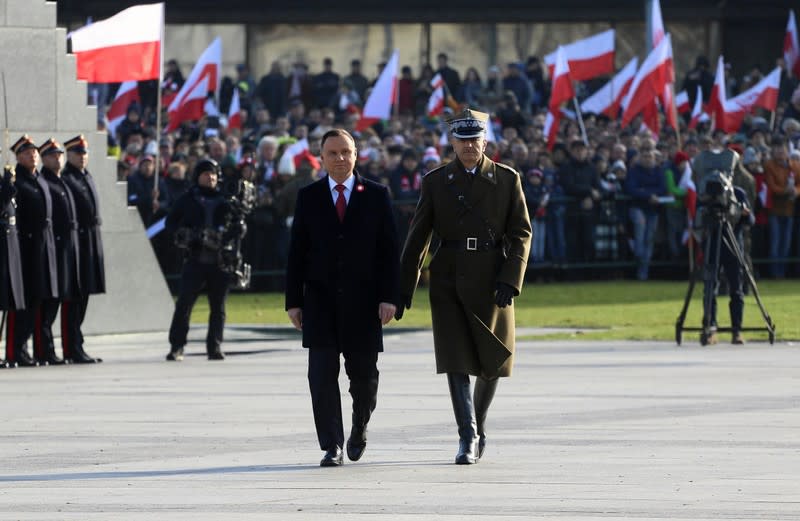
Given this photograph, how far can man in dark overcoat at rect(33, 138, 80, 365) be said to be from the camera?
19.2m

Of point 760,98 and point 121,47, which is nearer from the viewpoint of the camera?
point 121,47

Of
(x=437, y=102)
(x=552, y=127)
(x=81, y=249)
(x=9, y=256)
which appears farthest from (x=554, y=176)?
(x=9, y=256)

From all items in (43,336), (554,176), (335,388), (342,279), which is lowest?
(43,336)

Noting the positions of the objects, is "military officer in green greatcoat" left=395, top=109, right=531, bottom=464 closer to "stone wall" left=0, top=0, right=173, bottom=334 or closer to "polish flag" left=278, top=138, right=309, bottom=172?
"stone wall" left=0, top=0, right=173, bottom=334

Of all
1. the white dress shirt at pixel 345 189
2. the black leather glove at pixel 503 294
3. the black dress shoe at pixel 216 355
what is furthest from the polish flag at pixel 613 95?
the black leather glove at pixel 503 294

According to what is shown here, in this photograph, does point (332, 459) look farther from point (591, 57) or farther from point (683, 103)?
point (683, 103)

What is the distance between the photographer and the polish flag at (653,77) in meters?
29.8

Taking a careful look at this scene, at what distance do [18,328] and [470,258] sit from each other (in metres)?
8.71

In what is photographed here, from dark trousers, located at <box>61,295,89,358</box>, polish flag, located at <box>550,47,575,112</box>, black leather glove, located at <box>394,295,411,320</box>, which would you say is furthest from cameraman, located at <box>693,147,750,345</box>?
polish flag, located at <box>550,47,575,112</box>

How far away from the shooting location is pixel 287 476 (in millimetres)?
10688

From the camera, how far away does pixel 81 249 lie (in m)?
19.8

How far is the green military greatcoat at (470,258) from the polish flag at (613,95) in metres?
21.8

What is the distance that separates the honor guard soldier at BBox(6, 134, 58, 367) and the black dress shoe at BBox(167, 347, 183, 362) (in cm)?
124

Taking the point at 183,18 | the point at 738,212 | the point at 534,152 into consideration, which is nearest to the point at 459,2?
the point at 183,18
